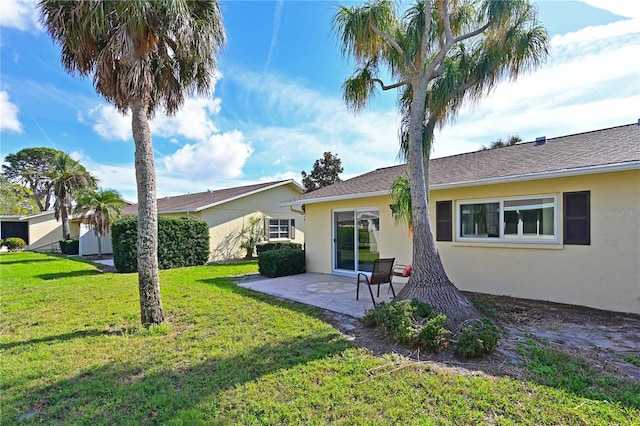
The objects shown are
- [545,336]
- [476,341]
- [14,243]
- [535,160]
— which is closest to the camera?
[476,341]

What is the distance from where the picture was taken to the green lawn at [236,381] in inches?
118

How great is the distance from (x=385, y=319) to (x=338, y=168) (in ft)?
93.3

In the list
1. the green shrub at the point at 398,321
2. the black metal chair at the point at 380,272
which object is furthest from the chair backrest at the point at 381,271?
the green shrub at the point at 398,321

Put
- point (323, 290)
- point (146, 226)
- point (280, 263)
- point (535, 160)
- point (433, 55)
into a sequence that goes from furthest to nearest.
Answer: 1. point (280, 263)
2. point (323, 290)
3. point (535, 160)
4. point (433, 55)
5. point (146, 226)

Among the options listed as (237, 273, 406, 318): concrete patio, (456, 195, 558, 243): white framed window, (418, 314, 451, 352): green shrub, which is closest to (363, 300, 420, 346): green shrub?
(418, 314, 451, 352): green shrub

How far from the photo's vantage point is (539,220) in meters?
7.04

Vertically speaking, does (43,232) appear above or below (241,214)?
below

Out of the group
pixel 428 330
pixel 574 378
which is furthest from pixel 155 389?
pixel 574 378

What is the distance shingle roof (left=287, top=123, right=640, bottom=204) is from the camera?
6371 mm

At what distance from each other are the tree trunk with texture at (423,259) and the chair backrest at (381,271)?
103 cm

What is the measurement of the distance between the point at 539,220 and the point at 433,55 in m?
4.30

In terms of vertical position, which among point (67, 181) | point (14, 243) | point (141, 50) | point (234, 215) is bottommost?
point (14, 243)

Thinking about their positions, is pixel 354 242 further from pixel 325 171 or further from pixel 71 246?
pixel 325 171

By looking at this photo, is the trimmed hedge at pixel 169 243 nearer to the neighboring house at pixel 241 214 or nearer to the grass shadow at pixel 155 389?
the neighboring house at pixel 241 214
